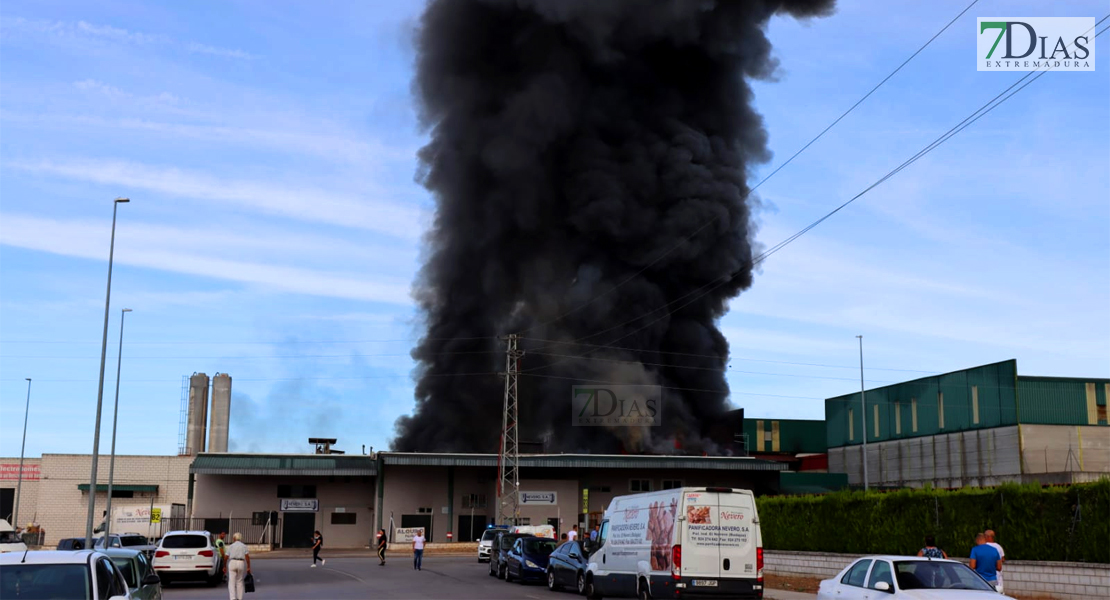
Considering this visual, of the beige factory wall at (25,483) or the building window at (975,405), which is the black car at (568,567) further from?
the beige factory wall at (25,483)

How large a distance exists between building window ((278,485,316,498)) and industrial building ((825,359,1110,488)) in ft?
98.9

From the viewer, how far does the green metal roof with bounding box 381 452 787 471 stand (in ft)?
184

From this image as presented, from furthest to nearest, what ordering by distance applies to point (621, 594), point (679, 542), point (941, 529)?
point (941, 529) → point (621, 594) → point (679, 542)

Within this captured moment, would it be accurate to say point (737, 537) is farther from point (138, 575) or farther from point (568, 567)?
point (138, 575)

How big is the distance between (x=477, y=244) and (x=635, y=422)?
16.4m

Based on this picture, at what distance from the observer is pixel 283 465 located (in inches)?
2231

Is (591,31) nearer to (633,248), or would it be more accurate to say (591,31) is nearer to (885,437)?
(633,248)

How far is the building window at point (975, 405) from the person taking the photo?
167 ft

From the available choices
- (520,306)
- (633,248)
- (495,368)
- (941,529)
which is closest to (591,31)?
(633,248)

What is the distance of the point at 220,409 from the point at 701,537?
57.3 metres

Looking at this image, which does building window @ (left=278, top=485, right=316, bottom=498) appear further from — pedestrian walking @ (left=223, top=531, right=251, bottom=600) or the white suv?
pedestrian walking @ (left=223, top=531, right=251, bottom=600)

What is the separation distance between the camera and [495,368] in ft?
228

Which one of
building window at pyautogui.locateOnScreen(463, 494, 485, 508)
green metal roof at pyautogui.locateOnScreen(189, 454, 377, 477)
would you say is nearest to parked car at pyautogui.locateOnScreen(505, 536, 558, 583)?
building window at pyautogui.locateOnScreen(463, 494, 485, 508)

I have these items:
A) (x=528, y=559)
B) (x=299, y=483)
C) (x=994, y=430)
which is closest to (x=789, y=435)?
(x=994, y=430)
